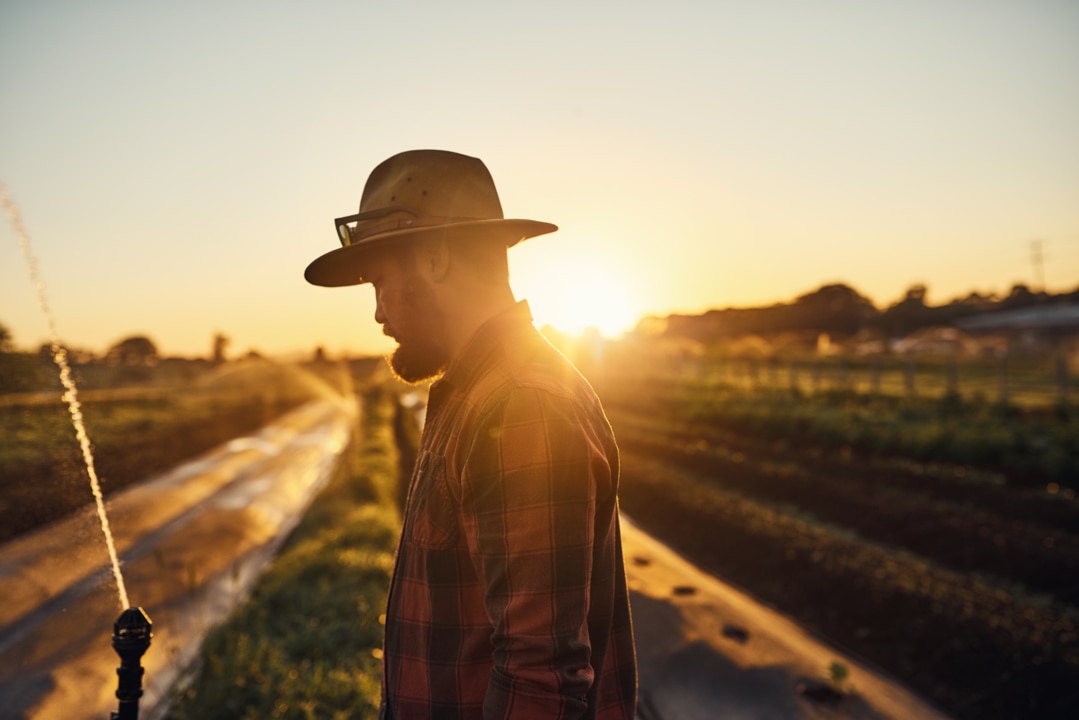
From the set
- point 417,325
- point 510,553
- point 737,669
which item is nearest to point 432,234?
point 417,325

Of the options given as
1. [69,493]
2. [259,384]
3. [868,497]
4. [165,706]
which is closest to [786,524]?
[868,497]

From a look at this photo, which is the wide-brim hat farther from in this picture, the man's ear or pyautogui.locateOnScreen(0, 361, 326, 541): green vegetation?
pyautogui.locateOnScreen(0, 361, 326, 541): green vegetation

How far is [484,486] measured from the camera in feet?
4.44

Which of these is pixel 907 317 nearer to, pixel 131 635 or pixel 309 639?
pixel 309 639

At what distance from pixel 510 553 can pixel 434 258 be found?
62 centimetres

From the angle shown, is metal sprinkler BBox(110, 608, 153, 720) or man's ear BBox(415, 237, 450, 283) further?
metal sprinkler BBox(110, 608, 153, 720)

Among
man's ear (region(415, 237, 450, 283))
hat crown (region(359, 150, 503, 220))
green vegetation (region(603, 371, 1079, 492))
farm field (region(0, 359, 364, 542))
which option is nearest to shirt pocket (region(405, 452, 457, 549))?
man's ear (region(415, 237, 450, 283))

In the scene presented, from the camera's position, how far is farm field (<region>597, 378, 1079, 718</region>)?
491cm

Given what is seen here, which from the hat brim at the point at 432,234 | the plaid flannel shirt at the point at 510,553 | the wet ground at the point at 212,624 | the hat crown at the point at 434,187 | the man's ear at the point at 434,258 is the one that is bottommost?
the wet ground at the point at 212,624

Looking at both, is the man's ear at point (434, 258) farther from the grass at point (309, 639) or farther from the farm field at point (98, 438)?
the grass at point (309, 639)

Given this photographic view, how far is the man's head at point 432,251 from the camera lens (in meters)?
1.56

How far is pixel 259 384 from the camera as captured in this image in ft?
190

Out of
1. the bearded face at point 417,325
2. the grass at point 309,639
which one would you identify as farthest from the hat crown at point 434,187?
the grass at point 309,639

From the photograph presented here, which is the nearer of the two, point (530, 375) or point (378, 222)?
point (530, 375)
